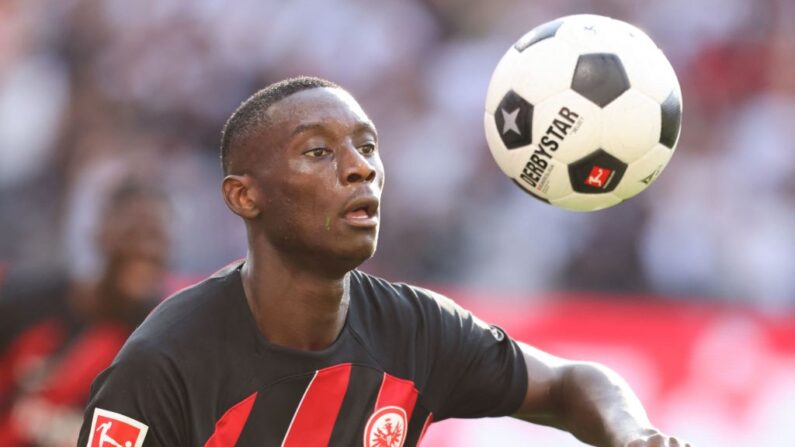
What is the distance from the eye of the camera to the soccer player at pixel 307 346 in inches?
152

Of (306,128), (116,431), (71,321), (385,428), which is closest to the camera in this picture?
(116,431)

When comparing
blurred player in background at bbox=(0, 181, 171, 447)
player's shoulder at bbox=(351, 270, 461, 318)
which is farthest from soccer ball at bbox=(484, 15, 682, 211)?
blurred player in background at bbox=(0, 181, 171, 447)

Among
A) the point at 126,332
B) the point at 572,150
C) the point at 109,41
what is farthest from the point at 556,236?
the point at 572,150

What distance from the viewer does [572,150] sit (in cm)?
444

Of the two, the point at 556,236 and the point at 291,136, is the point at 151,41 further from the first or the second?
the point at 291,136

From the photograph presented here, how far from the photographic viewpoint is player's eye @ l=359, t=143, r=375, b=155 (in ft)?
13.6

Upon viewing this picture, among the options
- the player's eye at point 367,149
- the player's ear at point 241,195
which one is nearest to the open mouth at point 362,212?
the player's eye at point 367,149

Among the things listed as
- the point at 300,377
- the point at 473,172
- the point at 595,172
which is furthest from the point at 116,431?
the point at 473,172

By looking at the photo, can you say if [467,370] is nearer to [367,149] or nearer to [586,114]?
[367,149]

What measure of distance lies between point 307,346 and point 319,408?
22cm

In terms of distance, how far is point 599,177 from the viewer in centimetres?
446

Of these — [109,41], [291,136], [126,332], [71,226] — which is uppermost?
[109,41]

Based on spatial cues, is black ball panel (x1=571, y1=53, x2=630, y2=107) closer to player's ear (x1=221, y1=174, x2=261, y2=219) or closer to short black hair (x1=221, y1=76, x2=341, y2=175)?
short black hair (x1=221, y1=76, x2=341, y2=175)

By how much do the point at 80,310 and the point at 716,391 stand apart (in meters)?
Answer: 4.21
